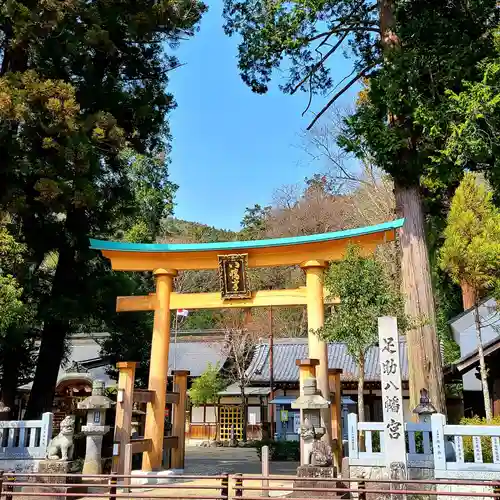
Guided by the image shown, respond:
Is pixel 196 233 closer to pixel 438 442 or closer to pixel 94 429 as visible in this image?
pixel 94 429

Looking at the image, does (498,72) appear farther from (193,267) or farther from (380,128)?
(193,267)

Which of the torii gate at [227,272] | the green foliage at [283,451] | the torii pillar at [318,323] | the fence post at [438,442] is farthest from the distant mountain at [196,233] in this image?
the fence post at [438,442]

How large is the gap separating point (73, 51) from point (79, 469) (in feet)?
32.5

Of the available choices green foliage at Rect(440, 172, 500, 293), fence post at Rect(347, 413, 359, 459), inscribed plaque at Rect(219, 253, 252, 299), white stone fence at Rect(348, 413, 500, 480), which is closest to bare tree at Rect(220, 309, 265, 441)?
green foliage at Rect(440, 172, 500, 293)

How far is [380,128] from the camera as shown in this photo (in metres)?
10.4

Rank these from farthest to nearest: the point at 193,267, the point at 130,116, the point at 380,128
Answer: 1. the point at 130,116
2. the point at 193,267
3. the point at 380,128

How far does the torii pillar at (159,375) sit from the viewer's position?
34.7ft

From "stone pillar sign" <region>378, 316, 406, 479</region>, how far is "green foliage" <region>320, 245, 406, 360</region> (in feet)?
4.00

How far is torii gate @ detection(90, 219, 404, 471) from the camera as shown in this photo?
10594mm

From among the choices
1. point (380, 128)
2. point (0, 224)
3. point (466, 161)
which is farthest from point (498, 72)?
point (0, 224)

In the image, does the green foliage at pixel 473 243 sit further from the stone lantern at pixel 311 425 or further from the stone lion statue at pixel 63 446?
the stone lion statue at pixel 63 446

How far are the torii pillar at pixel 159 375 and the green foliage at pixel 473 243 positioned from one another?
7878 mm

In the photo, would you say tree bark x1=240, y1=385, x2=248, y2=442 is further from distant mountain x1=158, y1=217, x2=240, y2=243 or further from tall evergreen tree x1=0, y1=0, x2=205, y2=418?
distant mountain x1=158, y1=217, x2=240, y2=243

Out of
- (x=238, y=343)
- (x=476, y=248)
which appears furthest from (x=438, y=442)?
(x=238, y=343)
